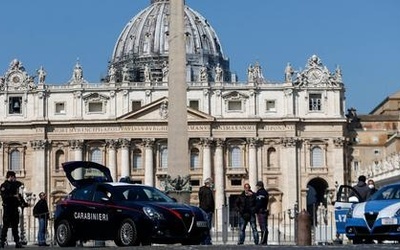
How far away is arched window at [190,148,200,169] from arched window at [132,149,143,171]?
164 inches

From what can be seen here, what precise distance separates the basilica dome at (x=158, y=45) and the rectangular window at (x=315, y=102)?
20785 mm

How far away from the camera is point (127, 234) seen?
2239cm

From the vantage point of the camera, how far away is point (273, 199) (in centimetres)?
8769

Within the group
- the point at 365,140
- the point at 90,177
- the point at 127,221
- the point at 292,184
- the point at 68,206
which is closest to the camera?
the point at 127,221

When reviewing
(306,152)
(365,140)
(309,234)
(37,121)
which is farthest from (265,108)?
(309,234)

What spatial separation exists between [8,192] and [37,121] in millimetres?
65081

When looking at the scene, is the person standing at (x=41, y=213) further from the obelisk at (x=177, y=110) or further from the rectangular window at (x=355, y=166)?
the rectangular window at (x=355, y=166)

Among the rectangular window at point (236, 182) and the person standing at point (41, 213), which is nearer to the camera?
the person standing at point (41, 213)

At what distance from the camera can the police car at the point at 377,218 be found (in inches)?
891

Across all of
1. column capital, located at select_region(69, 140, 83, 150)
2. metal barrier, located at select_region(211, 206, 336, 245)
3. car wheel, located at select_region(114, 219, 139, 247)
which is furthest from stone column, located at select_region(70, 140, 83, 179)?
car wheel, located at select_region(114, 219, 139, 247)

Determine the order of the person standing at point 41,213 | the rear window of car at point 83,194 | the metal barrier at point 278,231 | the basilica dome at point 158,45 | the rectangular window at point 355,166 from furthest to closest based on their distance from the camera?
1. the basilica dome at point 158,45
2. the rectangular window at point 355,166
3. the metal barrier at point 278,231
4. the person standing at point 41,213
5. the rear window of car at point 83,194

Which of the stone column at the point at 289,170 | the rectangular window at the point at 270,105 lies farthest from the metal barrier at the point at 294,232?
the rectangular window at the point at 270,105

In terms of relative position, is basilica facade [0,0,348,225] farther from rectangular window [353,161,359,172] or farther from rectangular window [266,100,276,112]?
rectangular window [353,161,359,172]

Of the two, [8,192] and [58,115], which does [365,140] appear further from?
[8,192]
